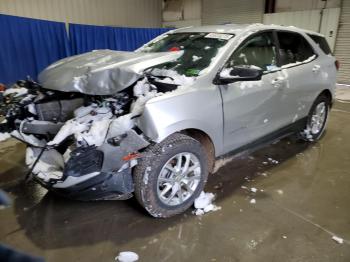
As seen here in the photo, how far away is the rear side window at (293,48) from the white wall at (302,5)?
6150 mm

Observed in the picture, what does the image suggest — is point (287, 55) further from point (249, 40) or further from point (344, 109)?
point (344, 109)

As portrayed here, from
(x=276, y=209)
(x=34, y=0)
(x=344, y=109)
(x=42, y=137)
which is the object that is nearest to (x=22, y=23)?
(x=34, y=0)

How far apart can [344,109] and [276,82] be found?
4.02m

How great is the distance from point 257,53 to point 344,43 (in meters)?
7.05

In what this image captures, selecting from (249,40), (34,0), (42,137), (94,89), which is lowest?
(42,137)

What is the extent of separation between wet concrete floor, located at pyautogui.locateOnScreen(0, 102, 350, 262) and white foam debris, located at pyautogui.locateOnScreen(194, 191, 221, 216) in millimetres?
66

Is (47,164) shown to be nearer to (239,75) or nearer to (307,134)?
(239,75)

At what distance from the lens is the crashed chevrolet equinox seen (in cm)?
202

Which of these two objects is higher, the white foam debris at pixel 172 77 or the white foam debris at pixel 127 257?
the white foam debris at pixel 172 77

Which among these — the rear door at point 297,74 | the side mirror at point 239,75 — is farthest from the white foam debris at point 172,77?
the rear door at point 297,74

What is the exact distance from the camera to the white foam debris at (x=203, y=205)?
8.14ft

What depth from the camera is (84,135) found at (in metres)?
2.03

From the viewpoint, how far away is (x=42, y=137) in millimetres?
2500

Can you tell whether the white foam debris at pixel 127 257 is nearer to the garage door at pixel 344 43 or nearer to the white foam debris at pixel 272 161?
the white foam debris at pixel 272 161
